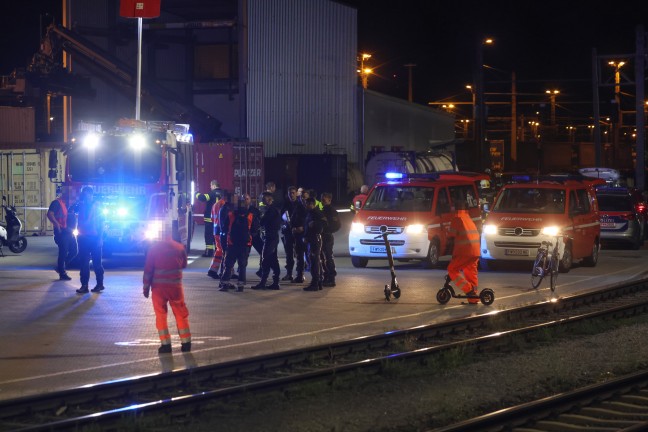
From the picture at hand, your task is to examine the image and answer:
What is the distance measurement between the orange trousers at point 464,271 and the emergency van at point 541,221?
15.5 feet

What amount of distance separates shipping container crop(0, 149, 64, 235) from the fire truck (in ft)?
28.1

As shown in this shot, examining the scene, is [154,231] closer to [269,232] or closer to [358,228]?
[269,232]

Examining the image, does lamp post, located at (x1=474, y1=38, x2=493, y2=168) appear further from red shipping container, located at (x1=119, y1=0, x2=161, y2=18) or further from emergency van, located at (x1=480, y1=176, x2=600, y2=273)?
emergency van, located at (x1=480, y1=176, x2=600, y2=273)

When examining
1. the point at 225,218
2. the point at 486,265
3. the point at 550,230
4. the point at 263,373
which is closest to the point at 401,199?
the point at 486,265

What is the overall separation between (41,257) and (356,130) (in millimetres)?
26802

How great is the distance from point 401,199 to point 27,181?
44.6 ft

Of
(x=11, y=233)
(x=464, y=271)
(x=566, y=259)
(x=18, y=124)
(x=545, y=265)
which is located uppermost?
(x=18, y=124)

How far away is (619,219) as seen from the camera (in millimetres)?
29203

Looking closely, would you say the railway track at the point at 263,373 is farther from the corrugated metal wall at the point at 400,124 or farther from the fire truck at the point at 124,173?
the corrugated metal wall at the point at 400,124

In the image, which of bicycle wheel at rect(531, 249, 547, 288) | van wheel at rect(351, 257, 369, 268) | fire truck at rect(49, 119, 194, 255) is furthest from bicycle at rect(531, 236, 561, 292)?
fire truck at rect(49, 119, 194, 255)

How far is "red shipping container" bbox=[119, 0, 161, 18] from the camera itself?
31750mm

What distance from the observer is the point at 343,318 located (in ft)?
52.6

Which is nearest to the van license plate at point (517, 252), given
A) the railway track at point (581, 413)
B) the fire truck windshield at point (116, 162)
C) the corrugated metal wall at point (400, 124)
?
the fire truck windshield at point (116, 162)

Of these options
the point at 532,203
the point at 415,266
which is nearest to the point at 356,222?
the point at 415,266
